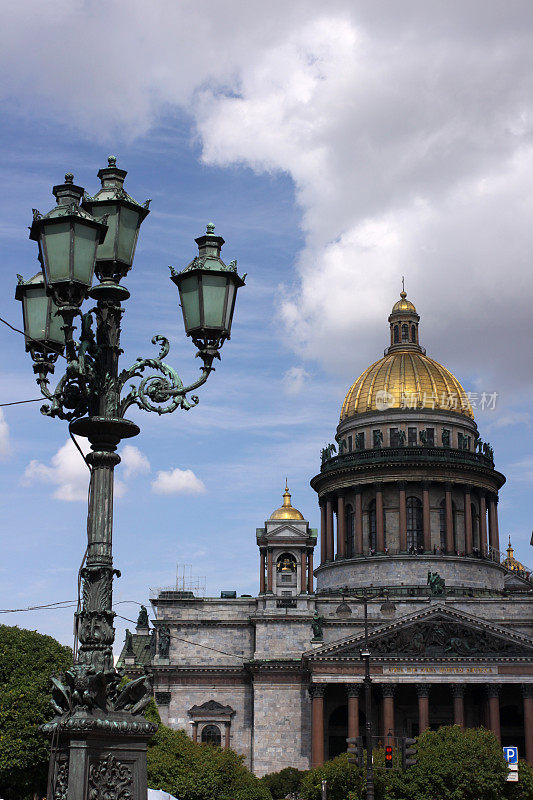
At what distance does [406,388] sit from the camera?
9719 cm

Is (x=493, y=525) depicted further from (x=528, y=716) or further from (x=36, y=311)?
(x=36, y=311)

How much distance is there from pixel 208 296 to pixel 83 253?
205cm

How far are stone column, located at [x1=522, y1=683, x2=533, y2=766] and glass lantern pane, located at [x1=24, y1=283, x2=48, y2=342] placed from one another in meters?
68.9

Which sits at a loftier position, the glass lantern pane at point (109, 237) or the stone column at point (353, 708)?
the glass lantern pane at point (109, 237)

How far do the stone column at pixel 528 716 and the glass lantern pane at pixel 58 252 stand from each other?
70552 millimetres

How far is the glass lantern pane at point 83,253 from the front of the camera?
36.8 ft

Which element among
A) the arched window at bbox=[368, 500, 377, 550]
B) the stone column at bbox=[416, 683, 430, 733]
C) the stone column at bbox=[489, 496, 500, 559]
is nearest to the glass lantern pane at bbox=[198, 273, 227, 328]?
the stone column at bbox=[416, 683, 430, 733]

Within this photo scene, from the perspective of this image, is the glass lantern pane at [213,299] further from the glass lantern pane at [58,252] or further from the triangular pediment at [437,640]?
the triangular pediment at [437,640]

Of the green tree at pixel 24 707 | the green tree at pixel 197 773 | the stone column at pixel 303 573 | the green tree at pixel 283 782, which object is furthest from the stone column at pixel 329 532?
the green tree at pixel 24 707

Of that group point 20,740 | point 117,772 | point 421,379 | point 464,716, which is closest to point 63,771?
point 117,772

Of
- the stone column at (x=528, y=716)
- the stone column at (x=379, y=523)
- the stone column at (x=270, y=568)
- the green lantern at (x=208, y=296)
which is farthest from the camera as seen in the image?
the stone column at (x=379, y=523)

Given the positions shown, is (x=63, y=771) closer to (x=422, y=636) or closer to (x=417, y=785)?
(x=417, y=785)

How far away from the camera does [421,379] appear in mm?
97562

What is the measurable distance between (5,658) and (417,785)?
74.0 feet
